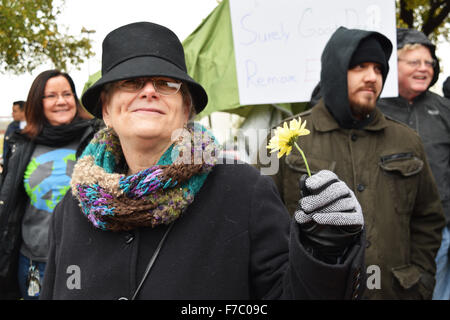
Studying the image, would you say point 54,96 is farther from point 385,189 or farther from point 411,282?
point 411,282

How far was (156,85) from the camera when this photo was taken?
166cm

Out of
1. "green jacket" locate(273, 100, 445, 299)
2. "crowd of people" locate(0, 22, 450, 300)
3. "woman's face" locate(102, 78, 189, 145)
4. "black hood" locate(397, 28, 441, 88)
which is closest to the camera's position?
"crowd of people" locate(0, 22, 450, 300)

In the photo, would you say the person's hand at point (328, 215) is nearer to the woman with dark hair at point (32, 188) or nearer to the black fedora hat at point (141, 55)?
the black fedora hat at point (141, 55)

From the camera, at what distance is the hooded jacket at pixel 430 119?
10.6 ft

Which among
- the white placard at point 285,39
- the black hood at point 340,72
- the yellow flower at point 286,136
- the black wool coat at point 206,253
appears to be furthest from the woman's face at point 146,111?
the white placard at point 285,39

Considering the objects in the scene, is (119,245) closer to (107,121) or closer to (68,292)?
(68,292)

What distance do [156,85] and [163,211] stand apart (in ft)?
1.60

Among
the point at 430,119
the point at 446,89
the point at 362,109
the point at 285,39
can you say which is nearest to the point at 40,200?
the point at 285,39

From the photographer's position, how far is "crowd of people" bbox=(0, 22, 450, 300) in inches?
50.9

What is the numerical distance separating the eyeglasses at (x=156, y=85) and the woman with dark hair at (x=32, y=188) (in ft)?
6.23

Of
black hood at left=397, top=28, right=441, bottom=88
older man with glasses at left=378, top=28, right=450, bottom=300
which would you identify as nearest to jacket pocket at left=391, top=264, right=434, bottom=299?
older man with glasses at left=378, top=28, right=450, bottom=300

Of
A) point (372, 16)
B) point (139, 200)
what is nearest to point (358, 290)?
point (139, 200)

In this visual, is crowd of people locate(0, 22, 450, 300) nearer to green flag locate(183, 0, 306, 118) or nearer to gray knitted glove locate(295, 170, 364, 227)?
gray knitted glove locate(295, 170, 364, 227)

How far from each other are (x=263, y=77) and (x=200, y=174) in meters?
1.98
